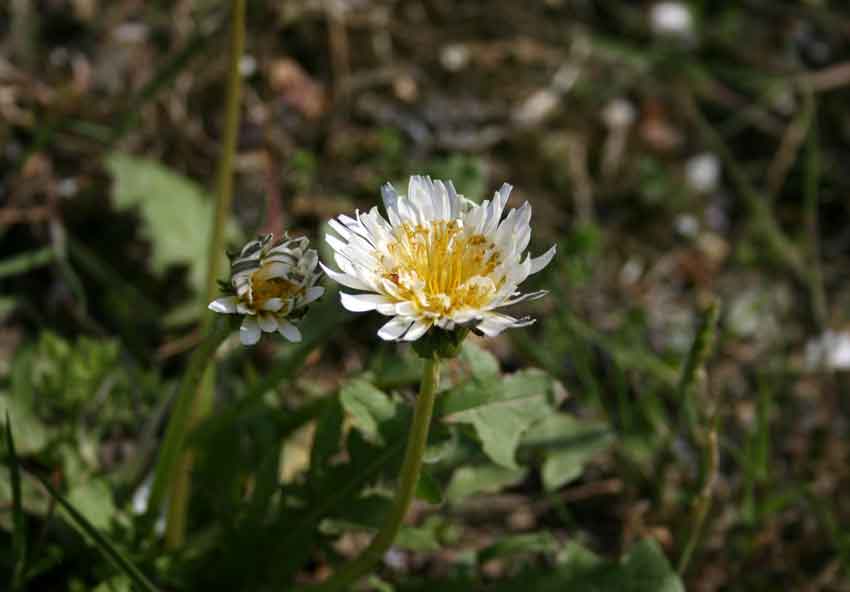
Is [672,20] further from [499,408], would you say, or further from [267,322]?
[267,322]

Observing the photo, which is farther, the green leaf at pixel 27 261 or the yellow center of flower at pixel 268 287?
the green leaf at pixel 27 261

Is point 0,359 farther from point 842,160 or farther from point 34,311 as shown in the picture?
point 842,160

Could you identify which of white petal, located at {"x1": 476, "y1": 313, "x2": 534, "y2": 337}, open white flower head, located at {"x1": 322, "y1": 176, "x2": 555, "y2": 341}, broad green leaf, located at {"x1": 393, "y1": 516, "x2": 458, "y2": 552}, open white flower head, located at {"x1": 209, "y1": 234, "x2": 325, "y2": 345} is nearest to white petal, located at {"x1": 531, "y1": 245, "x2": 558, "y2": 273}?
open white flower head, located at {"x1": 322, "y1": 176, "x2": 555, "y2": 341}

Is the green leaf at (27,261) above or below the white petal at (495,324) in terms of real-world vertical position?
above

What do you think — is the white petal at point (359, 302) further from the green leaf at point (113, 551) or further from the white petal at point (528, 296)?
the green leaf at point (113, 551)

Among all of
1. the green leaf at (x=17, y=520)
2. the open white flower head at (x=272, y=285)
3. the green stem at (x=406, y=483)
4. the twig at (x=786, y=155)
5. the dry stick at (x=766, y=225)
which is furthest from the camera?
the twig at (x=786, y=155)

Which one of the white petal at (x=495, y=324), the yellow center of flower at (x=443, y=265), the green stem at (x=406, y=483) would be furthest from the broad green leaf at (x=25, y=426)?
the white petal at (x=495, y=324)

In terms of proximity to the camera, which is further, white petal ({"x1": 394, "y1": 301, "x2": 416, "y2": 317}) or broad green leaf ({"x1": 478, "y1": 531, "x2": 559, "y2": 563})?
broad green leaf ({"x1": 478, "y1": 531, "x2": 559, "y2": 563})

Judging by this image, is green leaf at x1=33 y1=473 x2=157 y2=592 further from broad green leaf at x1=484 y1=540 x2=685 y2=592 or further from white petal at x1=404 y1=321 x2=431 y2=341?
broad green leaf at x1=484 y1=540 x2=685 y2=592
